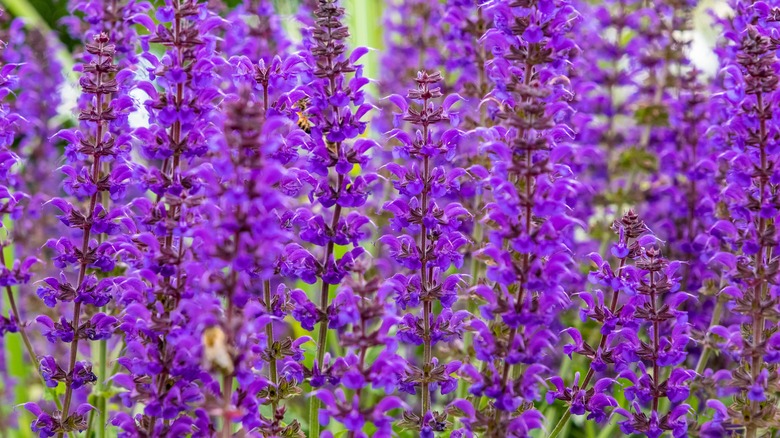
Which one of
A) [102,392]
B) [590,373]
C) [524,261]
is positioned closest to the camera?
[524,261]

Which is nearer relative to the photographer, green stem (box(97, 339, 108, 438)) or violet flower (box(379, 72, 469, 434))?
violet flower (box(379, 72, 469, 434))

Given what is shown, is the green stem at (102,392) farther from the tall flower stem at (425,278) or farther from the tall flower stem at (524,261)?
the tall flower stem at (524,261)

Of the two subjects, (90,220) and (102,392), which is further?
(102,392)

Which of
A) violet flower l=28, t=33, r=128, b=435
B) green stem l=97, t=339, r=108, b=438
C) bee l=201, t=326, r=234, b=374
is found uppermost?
violet flower l=28, t=33, r=128, b=435

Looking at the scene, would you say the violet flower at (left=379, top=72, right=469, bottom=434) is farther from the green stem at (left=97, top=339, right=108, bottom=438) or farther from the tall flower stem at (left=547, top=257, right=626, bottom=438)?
the green stem at (left=97, top=339, right=108, bottom=438)

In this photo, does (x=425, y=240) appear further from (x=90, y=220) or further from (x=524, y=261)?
(x=90, y=220)

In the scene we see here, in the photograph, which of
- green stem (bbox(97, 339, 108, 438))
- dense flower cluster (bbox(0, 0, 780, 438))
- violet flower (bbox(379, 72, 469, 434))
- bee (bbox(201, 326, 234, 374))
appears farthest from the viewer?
green stem (bbox(97, 339, 108, 438))

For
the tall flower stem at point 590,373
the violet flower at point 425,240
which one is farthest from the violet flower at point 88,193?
the tall flower stem at point 590,373

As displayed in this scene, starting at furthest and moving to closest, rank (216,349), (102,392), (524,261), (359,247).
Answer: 1. (102,392)
2. (359,247)
3. (524,261)
4. (216,349)

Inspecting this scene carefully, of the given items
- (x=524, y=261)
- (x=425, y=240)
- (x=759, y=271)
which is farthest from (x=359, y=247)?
(x=759, y=271)

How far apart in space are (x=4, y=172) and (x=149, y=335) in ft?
3.49

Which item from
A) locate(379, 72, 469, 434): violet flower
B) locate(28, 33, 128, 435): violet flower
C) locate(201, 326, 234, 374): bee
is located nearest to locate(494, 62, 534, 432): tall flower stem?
locate(379, 72, 469, 434): violet flower

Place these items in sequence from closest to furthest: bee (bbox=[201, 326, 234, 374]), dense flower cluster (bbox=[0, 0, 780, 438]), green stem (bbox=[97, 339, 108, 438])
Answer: bee (bbox=[201, 326, 234, 374])
dense flower cluster (bbox=[0, 0, 780, 438])
green stem (bbox=[97, 339, 108, 438])

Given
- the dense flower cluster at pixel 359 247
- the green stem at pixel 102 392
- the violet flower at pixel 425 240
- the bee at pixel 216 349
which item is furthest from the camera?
the green stem at pixel 102 392
